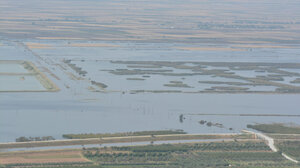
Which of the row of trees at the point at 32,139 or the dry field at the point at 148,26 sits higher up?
the dry field at the point at 148,26

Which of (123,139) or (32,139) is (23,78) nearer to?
(32,139)

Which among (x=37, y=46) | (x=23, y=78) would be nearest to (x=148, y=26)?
(x=37, y=46)

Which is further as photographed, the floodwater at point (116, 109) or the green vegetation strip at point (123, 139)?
the floodwater at point (116, 109)

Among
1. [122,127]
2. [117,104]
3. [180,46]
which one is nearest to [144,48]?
[180,46]

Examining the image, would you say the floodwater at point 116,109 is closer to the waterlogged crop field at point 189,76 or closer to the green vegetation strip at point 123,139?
the waterlogged crop field at point 189,76

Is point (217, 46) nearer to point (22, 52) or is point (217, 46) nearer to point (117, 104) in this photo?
point (22, 52)

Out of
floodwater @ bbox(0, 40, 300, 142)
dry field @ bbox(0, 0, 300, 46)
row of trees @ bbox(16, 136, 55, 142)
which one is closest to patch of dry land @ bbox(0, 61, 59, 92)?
floodwater @ bbox(0, 40, 300, 142)

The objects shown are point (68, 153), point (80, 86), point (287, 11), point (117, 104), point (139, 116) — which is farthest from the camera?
point (287, 11)

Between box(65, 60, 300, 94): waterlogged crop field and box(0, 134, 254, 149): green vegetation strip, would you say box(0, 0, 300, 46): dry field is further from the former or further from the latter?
box(0, 134, 254, 149): green vegetation strip

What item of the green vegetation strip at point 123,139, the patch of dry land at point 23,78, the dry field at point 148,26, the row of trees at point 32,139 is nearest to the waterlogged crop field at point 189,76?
the patch of dry land at point 23,78
